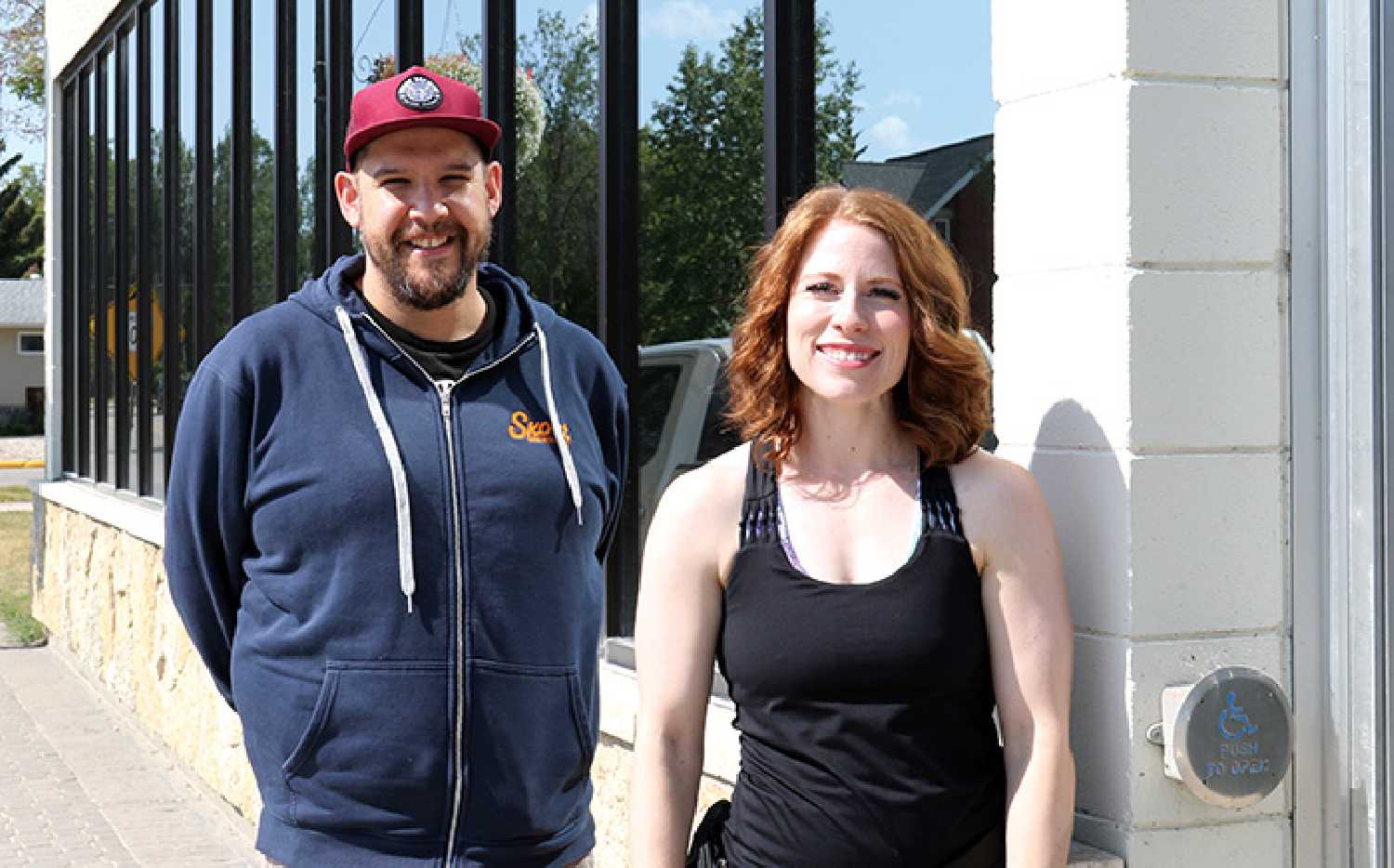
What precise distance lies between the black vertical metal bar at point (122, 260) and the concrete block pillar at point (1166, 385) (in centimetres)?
924

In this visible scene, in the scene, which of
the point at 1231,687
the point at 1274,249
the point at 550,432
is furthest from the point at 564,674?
the point at 1274,249

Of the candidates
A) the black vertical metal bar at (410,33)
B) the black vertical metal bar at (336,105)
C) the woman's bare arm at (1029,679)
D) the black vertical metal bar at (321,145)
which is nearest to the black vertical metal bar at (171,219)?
the black vertical metal bar at (321,145)

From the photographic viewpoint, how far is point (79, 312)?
12867 mm

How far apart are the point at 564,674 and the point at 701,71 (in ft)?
6.94

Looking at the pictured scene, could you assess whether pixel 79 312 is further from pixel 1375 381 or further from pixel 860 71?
pixel 1375 381

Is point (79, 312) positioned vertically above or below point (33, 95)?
below

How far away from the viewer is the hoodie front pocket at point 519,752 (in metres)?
3.04

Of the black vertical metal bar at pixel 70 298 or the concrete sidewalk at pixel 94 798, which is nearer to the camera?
the concrete sidewalk at pixel 94 798

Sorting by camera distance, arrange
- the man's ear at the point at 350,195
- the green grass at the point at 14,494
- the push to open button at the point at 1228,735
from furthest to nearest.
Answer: the green grass at the point at 14,494, the man's ear at the point at 350,195, the push to open button at the point at 1228,735

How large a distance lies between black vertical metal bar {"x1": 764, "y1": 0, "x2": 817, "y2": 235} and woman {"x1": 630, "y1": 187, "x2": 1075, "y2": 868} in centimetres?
159

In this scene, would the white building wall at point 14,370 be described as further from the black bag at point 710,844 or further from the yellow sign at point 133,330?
the black bag at point 710,844

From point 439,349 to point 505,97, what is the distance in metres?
2.81

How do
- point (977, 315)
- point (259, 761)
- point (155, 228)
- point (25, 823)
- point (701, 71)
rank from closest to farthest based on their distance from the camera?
1. point (259, 761)
2. point (977, 315)
3. point (701, 71)
4. point (25, 823)
5. point (155, 228)

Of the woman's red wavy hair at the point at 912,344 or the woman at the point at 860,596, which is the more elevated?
the woman's red wavy hair at the point at 912,344
